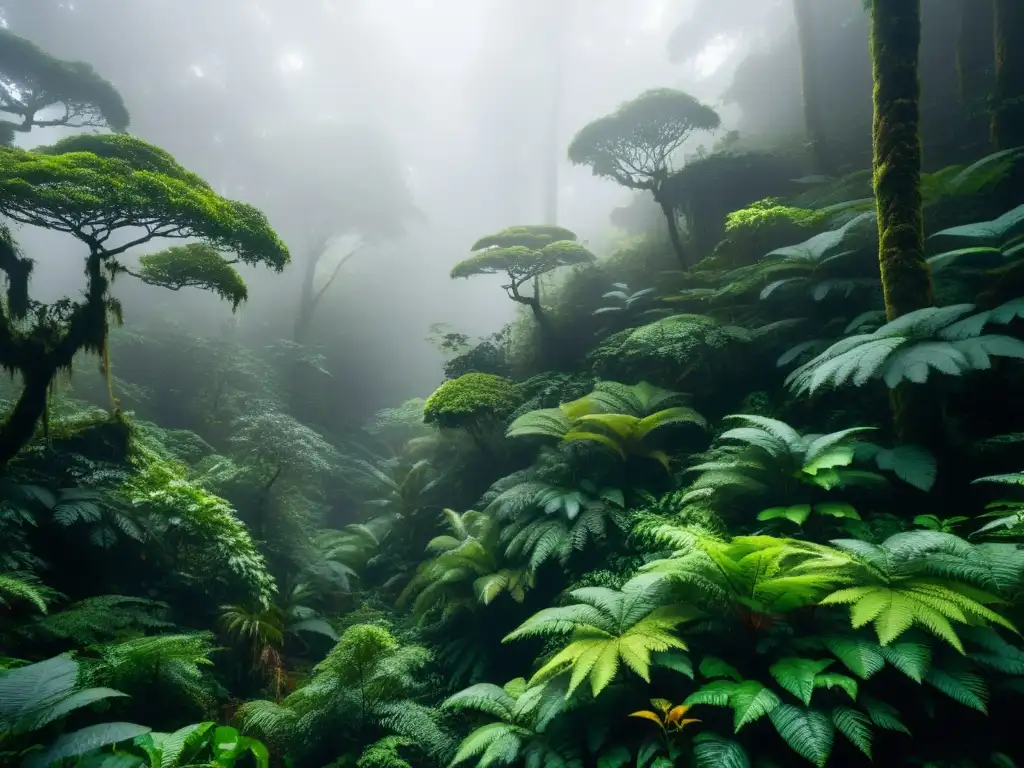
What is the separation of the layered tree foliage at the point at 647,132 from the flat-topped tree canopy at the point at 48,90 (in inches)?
383

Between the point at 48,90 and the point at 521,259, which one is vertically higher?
the point at 48,90

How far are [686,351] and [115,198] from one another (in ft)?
19.3

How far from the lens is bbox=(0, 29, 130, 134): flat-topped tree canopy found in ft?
29.2

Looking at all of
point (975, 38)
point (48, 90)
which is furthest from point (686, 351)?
point (48, 90)

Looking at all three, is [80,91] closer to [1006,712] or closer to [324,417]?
[324,417]

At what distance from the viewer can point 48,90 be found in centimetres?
934

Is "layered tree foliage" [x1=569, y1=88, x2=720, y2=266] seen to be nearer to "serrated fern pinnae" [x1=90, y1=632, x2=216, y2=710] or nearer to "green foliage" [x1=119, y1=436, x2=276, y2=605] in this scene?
"green foliage" [x1=119, y1=436, x2=276, y2=605]

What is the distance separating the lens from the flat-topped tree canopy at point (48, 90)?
8.90 metres

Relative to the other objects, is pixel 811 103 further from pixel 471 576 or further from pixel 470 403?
pixel 471 576

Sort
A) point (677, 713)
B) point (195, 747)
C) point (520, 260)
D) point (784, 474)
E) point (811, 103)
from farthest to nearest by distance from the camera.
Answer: point (811, 103), point (520, 260), point (784, 474), point (195, 747), point (677, 713)

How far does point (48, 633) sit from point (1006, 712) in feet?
18.5

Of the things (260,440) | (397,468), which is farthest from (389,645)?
(397,468)

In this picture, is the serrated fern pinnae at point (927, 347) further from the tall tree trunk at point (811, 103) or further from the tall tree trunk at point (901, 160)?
the tall tree trunk at point (811, 103)

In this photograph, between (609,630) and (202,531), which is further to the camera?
(202,531)
